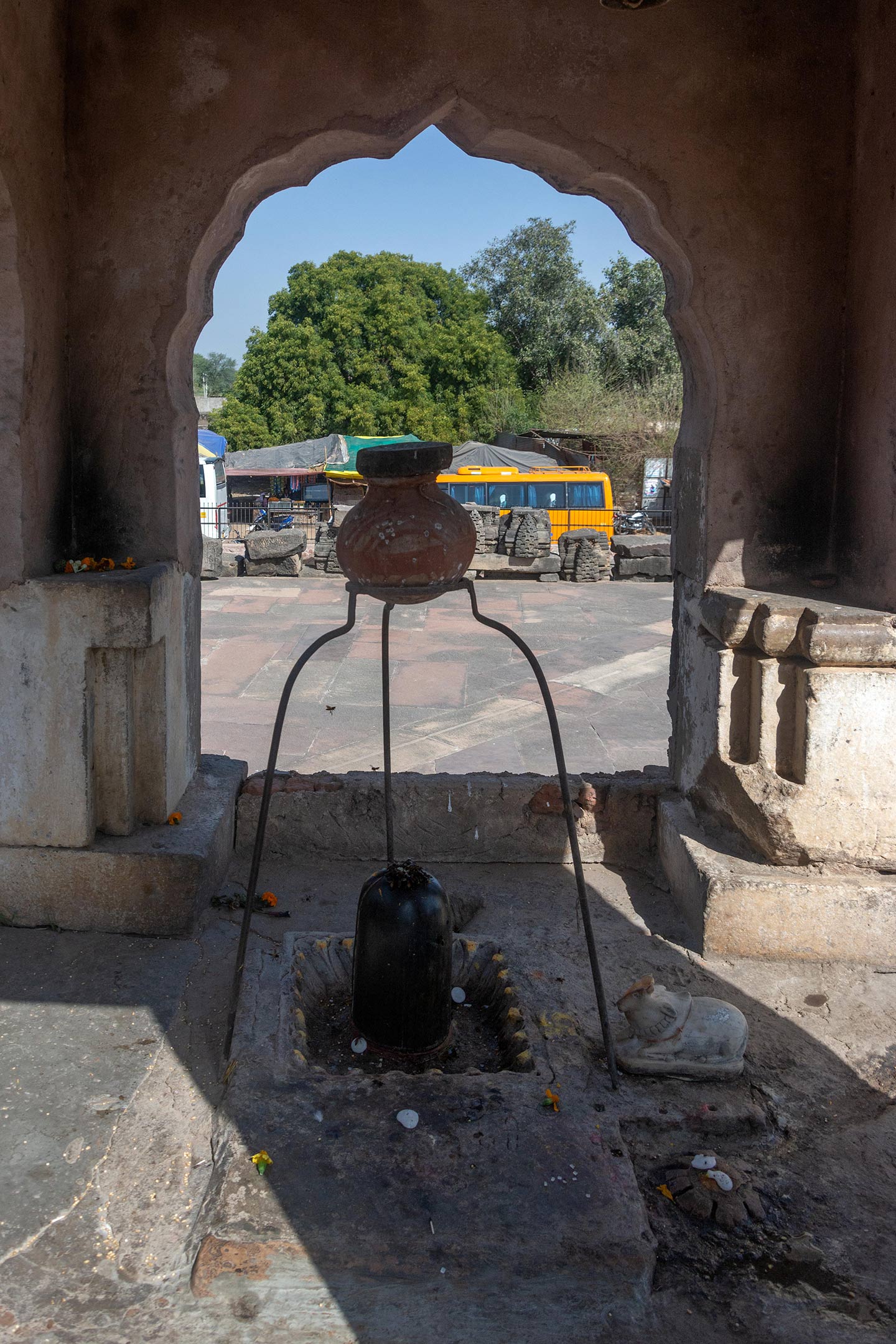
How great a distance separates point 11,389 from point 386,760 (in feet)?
5.26

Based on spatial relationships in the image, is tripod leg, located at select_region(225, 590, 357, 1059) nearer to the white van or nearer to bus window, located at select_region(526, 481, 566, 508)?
bus window, located at select_region(526, 481, 566, 508)

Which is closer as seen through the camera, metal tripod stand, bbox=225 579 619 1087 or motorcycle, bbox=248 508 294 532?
metal tripod stand, bbox=225 579 619 1087

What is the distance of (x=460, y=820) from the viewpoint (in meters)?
4.09

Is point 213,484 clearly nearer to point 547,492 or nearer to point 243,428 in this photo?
point 243,428

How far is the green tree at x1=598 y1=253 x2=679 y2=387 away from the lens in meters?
33.7

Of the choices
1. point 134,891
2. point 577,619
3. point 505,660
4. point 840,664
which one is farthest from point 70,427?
point 577,619

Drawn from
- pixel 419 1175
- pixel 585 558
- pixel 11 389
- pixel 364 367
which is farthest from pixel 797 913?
pixel 364 367

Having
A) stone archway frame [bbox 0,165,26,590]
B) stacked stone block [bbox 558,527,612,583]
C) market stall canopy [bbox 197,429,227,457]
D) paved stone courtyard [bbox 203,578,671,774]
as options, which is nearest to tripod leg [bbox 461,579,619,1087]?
stone archway frame [bbox 0,165,26,590]

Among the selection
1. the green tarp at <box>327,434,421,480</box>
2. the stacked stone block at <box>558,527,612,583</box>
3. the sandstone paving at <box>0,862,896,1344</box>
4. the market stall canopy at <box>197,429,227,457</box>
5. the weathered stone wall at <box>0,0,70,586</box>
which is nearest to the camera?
the sandstone paving at <box>0,862,896,1344</box>

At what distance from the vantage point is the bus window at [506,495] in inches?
778

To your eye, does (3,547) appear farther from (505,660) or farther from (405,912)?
(505,660)

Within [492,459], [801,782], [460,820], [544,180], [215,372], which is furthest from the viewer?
[215,372]

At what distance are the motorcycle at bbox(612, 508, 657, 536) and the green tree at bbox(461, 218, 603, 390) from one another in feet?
49.7

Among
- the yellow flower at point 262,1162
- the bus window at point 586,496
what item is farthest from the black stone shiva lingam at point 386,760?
the bus window at point 586,496
